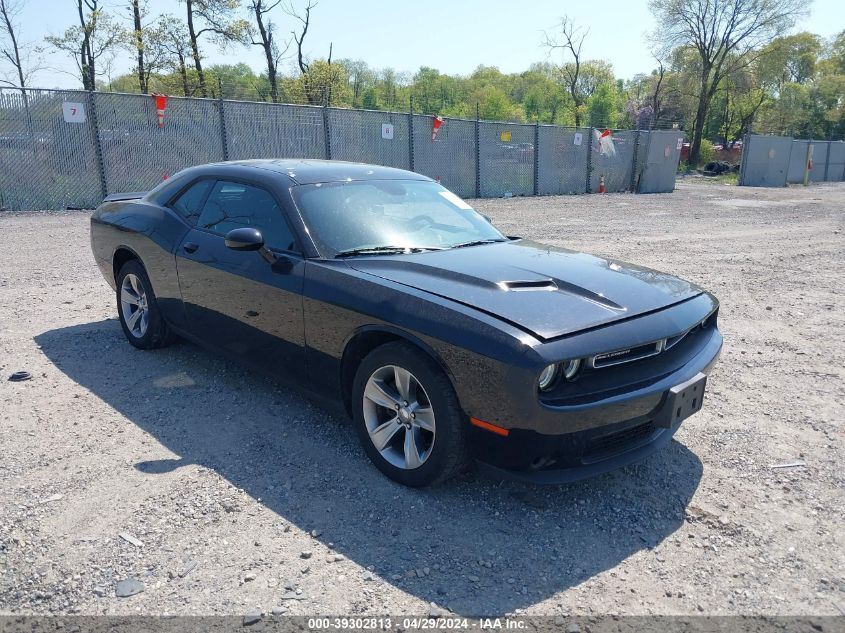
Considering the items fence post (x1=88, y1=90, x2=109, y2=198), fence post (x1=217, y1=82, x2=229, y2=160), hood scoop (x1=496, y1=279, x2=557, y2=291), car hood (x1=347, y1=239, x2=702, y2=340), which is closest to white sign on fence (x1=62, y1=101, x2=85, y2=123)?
fence post (x1=88, y1=90, x2=109, y2=198)

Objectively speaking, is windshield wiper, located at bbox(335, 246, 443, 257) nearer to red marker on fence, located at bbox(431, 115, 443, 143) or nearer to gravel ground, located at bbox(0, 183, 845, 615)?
gravel ground, located at bbox(0, 183, 845, 615)

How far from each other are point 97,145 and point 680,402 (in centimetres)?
1430

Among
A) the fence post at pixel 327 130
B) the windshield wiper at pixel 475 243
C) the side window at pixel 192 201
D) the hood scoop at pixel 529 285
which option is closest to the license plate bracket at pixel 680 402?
the hood scoop at pixel 529 285

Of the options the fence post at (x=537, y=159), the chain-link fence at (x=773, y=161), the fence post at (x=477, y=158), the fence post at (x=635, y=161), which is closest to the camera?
the fence post at (x=477, y=158)

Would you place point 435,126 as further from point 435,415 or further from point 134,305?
point 435,415

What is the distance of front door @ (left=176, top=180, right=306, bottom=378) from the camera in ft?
12.2

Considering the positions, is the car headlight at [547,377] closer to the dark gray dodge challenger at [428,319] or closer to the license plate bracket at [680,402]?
the dark gray dodge challenger at [428,319]

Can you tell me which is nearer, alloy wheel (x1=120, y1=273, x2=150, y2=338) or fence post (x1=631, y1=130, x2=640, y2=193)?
alloy wheel (x1=120, y1=273, x2=150, y2=338)

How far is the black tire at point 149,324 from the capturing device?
16.4ft

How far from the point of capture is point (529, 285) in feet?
10.7

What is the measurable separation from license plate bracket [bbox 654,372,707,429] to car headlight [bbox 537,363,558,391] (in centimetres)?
59

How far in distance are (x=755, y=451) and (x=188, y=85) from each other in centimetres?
3313

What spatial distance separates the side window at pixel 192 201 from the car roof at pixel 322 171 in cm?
25

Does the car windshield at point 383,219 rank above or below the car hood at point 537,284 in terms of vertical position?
above
